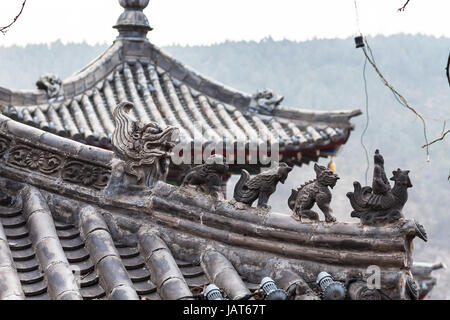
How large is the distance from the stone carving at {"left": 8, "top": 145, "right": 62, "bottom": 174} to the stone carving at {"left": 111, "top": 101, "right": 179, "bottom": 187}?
63 centimetres

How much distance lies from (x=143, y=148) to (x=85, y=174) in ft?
1.88

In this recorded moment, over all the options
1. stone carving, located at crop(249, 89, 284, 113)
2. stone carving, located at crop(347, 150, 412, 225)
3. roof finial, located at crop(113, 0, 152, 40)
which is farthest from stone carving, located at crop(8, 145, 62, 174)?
roof finial, located at crop(113, 0, 152, 40)

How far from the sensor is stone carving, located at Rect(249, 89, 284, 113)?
18.0m

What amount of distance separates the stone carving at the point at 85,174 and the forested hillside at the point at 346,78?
116ft

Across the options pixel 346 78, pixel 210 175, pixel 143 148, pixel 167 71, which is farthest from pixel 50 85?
pixel 346 78

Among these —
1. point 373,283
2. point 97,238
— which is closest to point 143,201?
point 97,238

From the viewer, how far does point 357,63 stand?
4866cm

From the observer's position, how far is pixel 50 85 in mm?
16938

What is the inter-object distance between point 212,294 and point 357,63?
42.5m

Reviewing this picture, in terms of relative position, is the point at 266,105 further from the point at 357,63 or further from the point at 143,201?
the point at 357,63

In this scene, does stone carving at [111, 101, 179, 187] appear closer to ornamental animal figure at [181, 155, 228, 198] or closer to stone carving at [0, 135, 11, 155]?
ornamental animal figure at [181, 155, 228, 198]

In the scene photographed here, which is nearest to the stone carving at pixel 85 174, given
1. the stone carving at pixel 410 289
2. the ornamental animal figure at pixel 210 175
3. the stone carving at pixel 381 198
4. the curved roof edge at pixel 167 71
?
the ornamental animal figure at pixel 210 175

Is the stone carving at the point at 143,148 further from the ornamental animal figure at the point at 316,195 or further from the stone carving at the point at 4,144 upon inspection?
the ornamental animal figure at the point at 316,195

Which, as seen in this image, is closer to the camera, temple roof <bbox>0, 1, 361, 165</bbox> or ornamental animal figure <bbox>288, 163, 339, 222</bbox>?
ornamental animal figure <bbox>288, 163, 339, 222</bbox>
